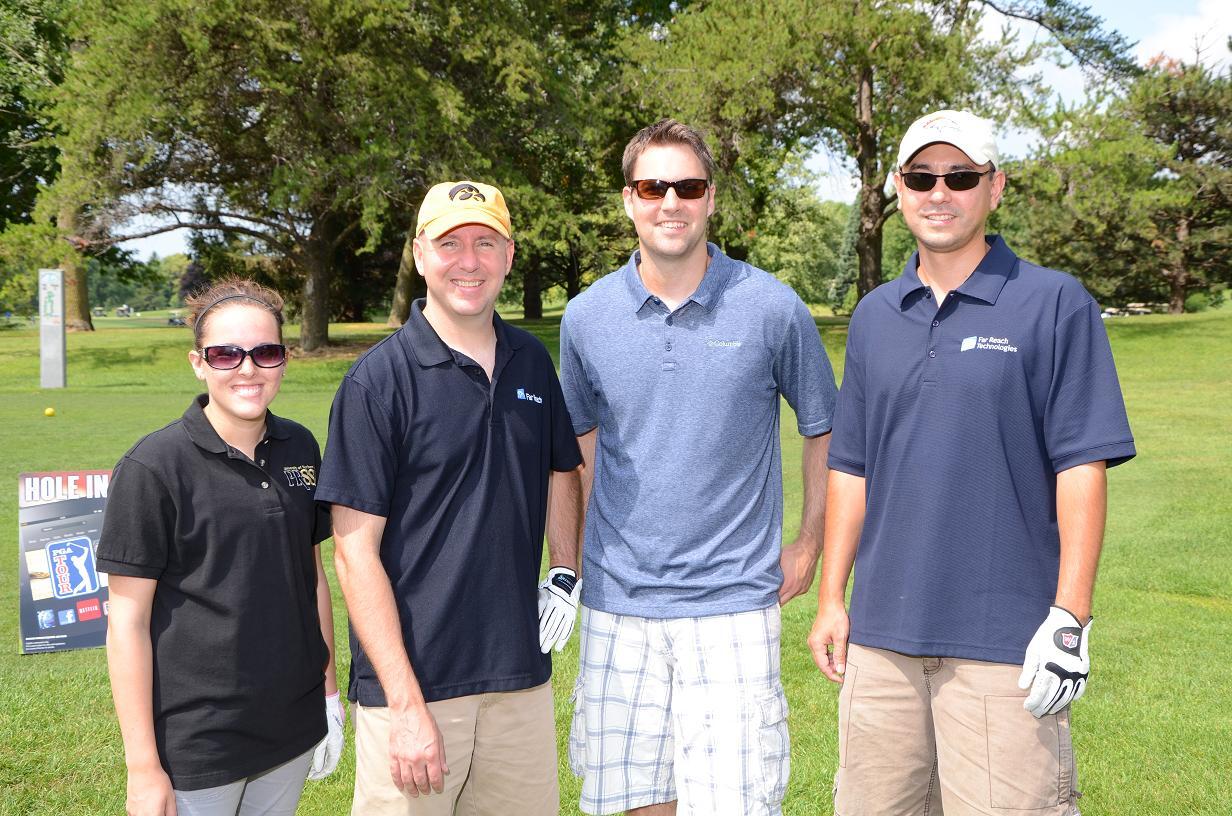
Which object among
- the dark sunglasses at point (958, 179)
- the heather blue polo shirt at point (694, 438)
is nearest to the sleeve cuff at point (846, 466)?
the heather blue polo shirt at point (694, 438)

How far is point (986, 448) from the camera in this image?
2994 mm

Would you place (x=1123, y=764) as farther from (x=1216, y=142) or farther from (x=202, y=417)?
(x=1216, y=142)

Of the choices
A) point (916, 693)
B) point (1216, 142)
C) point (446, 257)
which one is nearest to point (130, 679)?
point (446, 257)

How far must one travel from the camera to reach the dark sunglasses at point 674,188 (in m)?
3.56

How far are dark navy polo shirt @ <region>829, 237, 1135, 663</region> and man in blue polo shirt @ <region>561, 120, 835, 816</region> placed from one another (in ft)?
1.51

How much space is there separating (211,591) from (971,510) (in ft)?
6.89

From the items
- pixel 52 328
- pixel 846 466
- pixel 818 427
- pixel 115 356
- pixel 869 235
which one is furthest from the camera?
pixel 869 235

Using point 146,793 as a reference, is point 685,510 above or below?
above

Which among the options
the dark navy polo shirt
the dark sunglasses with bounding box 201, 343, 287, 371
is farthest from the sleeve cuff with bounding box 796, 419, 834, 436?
the dark sunglasses with bounding box 201, 343, 287, 371

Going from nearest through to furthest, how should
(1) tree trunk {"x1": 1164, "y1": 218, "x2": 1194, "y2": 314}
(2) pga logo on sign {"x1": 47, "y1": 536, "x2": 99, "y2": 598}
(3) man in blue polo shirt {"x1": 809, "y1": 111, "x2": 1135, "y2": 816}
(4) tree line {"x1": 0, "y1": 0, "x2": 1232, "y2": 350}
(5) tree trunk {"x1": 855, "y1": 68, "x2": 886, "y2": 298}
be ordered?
(3) man in blue polo shirt {"x1": 809, "y1": 111, "x2": 1135, "y2": 816} < (2) pga logo on sign {"x1": 47, "y1": 536, "x2": 99, "y2": 598} < (4) tree line {"x1": 0, "y1": 0, "x2": 1232, "y2": 350} < (5) tree trunk {"x1": 855, "y1": 68, "x2": 886, "y2": 298} < (1) tree trunk {"x1": 1164, "y1": 218, "x2": 1194, "y2": 314}

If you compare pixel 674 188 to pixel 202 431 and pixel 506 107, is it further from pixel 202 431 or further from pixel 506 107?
pixel 506 107

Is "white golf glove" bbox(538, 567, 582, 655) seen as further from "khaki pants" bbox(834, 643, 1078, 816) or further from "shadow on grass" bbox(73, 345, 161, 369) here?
"shadow on grass" bbox(73, 345, 161, 369)

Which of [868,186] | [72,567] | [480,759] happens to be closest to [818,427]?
[480,759]

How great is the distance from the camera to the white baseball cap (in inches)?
126
